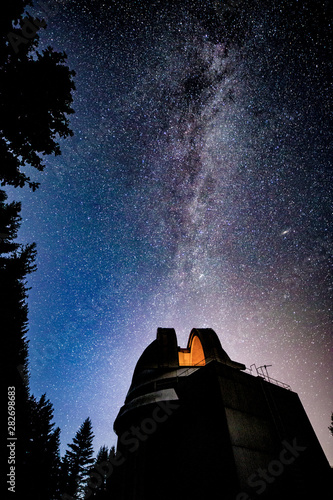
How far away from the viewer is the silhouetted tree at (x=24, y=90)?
5352mm

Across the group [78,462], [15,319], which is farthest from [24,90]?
[78,462]

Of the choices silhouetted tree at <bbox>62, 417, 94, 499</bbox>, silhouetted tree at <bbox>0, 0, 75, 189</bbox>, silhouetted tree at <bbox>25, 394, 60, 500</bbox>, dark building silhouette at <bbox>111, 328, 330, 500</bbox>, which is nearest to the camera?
silhouetted tree at <bbox>0, 0, 75, 189</bbox>

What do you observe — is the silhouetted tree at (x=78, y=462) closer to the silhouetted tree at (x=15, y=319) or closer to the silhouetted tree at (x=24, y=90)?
the silhouetted tree at (x=15, y=319)

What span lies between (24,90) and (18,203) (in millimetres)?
11368

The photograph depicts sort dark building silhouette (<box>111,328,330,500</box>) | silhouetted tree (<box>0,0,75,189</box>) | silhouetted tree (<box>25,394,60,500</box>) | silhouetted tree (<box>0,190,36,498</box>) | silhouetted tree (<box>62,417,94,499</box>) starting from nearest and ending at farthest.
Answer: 1. silhouetted tree (<box>0,0,75,189</box>)
2. dark building silhouette (<box>111,328,330,500</box>)
3. silhouetted tree (<box>0,190,36,498</box>)
4. silhouetted tree (<box>25,394,60,500</box>)
5. silhouetted tree (<box>62,417,94,499</box>)

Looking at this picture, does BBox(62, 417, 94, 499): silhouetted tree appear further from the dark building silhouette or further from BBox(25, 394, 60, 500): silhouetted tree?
the dark building silhouette

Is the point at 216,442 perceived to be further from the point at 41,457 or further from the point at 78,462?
the point at 78,462

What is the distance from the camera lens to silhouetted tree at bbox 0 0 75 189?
535 cm

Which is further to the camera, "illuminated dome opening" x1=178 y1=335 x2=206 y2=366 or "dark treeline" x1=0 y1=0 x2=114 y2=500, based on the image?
"illuminated dome opening" x1=178 y1=335 x2=206 y2=366

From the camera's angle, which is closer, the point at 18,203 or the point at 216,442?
the point at 216,442

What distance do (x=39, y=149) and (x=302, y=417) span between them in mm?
16816

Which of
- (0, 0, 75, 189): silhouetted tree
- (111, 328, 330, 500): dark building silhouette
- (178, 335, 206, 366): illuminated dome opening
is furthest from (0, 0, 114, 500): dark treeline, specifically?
(178, 335, 206, 366): illuminated dome opening

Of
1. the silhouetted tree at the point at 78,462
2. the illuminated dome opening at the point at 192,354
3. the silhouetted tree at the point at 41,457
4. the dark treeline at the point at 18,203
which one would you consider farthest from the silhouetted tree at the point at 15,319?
the silhouetted tree at the point at 78,462

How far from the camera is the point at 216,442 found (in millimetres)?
7961
